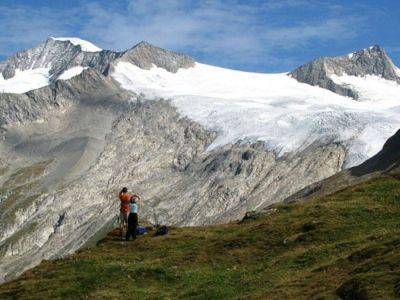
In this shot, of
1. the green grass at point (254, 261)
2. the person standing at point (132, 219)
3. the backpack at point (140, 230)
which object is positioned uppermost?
the person standing at point (132, 219)

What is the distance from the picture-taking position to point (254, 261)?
44219 mm

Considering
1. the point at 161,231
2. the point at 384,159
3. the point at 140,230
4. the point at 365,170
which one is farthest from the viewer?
the point at 365,170

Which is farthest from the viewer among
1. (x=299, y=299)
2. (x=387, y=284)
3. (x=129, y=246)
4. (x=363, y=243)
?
(x=129, y=246)

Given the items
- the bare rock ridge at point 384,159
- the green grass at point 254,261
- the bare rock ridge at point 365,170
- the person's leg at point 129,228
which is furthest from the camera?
Result: the bare rock ridge at point 384,159

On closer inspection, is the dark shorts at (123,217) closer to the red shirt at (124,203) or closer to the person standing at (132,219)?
the red shirt at (124,203)

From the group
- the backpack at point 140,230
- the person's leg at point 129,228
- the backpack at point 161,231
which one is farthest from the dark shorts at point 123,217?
→ the backpack at point 161,231

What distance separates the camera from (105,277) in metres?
44.0

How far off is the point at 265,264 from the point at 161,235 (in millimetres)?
11293

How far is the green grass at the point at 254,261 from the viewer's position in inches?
1436

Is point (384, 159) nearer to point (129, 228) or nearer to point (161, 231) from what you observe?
point (161, 231)

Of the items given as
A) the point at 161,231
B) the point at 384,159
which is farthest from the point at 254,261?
the point at 384,159

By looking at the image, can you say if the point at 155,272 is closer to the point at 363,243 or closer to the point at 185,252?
the point at 185,252

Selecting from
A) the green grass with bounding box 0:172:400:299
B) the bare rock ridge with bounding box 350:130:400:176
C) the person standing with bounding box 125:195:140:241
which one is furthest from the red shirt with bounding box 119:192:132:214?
the bare rock ridge with bounding box 350:130:400:176

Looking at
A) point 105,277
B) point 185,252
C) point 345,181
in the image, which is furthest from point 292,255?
point 345,181
